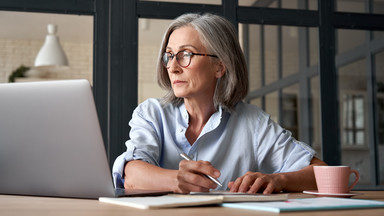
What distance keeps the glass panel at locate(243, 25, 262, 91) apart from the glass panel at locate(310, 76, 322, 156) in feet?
1.40

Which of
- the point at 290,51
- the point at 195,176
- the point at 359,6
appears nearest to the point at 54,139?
the point at 195,176

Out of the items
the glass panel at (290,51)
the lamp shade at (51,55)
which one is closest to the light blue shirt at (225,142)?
the glass panel at (290,51)

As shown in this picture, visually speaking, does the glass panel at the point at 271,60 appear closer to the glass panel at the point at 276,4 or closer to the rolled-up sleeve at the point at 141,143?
the glass panel at the point at 276,4

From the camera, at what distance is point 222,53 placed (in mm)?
1854

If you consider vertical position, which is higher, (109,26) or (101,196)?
(109,26)

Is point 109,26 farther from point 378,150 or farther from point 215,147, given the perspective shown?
point 378,150

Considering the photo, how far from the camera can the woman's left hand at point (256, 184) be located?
124 cm

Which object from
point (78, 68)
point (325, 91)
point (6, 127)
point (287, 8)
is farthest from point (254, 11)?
point (78, 68)

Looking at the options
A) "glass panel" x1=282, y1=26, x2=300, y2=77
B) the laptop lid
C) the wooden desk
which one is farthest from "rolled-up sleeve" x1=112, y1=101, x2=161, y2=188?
"glass panel" x1=282, y1=26, x2=300, y2=77

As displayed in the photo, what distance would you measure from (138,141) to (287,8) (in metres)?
1.65

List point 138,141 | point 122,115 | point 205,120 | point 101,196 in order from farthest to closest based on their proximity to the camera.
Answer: point 122,115 < point 205,120 < point 138,141 < point 101,196

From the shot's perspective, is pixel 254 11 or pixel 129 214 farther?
pixel 254 11

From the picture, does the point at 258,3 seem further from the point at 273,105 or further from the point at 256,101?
the point at 273,105

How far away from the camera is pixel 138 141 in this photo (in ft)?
5.46
